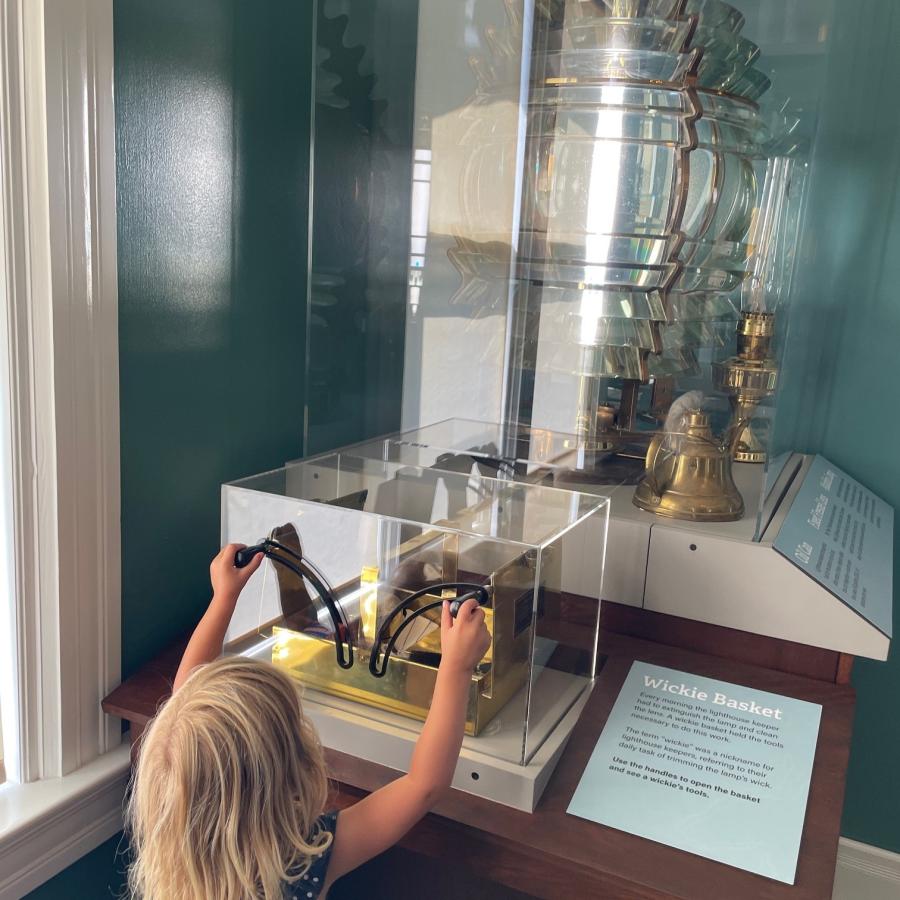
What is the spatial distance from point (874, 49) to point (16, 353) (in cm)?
135

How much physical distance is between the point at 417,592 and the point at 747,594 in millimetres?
435

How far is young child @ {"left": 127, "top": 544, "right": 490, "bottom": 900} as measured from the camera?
2.24 ft

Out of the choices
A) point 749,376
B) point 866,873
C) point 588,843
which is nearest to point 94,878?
point 588,843

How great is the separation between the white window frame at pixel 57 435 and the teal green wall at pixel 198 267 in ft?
0.18

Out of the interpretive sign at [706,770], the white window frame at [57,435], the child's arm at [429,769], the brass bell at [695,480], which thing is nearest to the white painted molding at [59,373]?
the white window frame at [57,435]

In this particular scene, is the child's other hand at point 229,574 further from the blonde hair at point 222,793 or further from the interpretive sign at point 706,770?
the interpretive sign at point 706,770

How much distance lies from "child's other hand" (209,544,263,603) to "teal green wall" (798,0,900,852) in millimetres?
1020

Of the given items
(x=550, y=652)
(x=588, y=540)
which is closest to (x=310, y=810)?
(x=550, y=652)

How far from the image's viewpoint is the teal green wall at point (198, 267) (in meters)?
1.03

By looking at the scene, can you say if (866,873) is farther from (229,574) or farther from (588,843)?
(229,574)

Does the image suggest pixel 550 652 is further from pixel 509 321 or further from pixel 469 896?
pixel 509 321

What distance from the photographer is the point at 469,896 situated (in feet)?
3.32

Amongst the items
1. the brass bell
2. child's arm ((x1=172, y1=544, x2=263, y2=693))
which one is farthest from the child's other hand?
the brass bell

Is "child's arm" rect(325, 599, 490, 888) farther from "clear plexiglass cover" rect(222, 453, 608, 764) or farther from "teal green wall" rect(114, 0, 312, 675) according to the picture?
"teal green wall" rect(114, 0, 312, 675)
